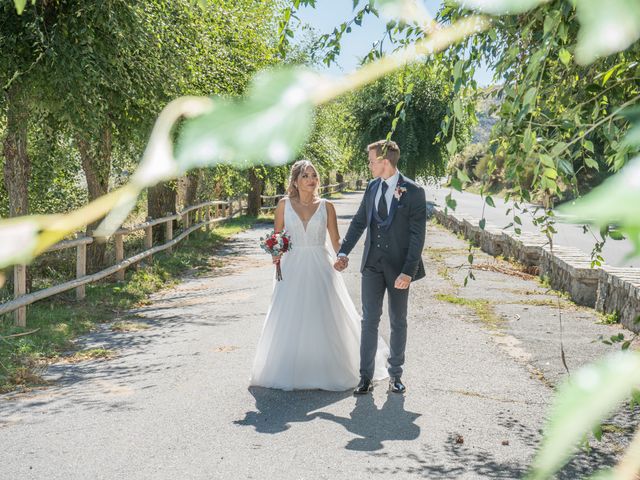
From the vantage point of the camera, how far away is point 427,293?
10.4m

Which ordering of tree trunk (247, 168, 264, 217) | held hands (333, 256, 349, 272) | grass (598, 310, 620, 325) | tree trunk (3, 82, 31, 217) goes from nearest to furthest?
held hands (333, 256, 349, 272) < grass (598, 310, 620, 325) < tree trunk (3, 82, 31, 217) < tree trunk (247, 168, 264, 217)

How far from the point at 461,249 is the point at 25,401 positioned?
12.4m

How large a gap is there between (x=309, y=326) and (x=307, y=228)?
846 millimetres

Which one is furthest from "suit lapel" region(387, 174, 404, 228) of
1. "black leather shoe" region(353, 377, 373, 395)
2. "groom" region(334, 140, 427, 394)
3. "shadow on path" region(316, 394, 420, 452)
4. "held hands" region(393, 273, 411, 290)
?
"shadow on path" region(316, 394, 420, 452)

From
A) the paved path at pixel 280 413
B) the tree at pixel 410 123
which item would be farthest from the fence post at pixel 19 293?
the tree at pixel 410 123

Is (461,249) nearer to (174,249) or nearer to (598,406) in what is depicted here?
(174,249)

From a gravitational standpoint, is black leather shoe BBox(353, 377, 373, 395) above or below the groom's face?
below

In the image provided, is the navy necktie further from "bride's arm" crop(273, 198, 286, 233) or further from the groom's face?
"bride's arm" crop(273, 198, 286, 233)

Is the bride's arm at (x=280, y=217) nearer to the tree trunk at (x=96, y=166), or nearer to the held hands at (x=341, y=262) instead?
the held hands at (x=341, y=262)

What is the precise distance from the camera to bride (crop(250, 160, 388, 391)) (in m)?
5.88

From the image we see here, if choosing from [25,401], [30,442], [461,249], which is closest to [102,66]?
[25,401]

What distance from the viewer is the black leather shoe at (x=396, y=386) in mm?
5637

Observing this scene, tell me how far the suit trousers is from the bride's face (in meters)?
0.93

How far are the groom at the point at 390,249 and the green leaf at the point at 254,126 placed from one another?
16.4 ft
